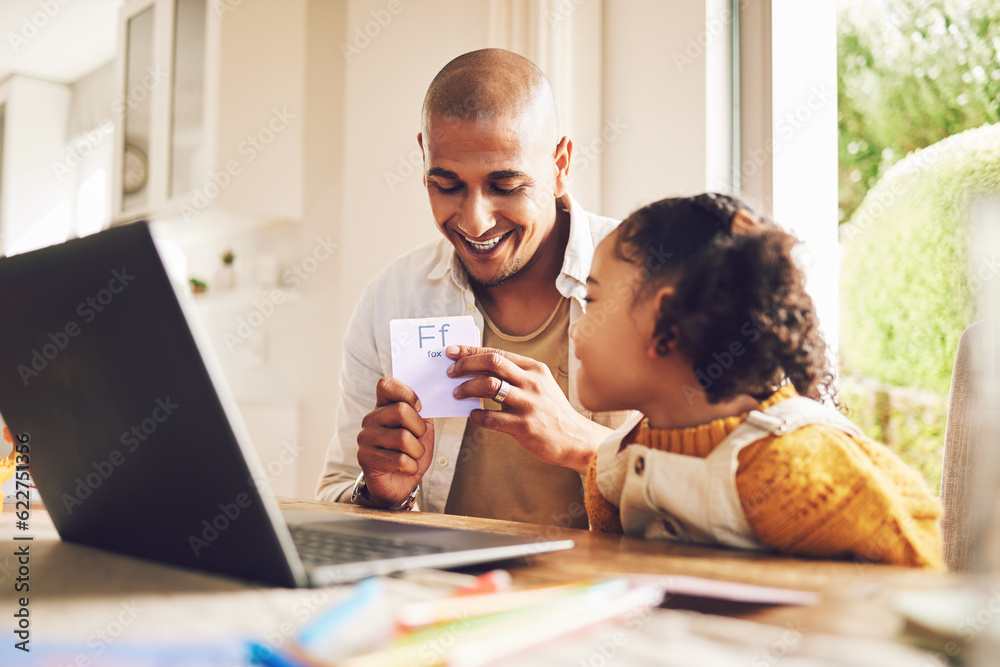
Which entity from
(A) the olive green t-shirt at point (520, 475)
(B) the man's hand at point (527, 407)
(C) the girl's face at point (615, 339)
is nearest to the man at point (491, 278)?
(A) the olive green t-shirt at point (520, 475)

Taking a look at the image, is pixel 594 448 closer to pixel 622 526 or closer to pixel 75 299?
pixel 622 526

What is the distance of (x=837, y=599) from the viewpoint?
0.49 m

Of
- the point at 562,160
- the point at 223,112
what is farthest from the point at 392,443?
the point at 223,112

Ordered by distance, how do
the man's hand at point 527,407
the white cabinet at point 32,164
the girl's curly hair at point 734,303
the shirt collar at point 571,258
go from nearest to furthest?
the girl's curly hair at point 734,303
the man's hand at point 527,407
the shirt collar at point 571,258
the white cabinet at point 32,164

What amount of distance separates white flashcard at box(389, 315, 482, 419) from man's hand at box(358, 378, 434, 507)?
17 millimetres

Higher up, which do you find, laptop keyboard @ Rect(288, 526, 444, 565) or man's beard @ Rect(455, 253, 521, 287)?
man's beard @ Rect(455, 253, 521, 287)

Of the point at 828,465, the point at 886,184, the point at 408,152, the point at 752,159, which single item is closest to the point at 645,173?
the point at 752,159

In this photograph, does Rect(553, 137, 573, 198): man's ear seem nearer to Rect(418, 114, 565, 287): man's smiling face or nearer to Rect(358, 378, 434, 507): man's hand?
Rect(418, 114, 565, 287): man's smiling face

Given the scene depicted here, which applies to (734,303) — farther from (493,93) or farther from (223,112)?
(223,112)

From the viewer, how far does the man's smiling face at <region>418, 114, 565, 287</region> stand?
1.45 m

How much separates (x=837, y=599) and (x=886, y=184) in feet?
4.43

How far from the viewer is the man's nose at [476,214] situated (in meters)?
1.47

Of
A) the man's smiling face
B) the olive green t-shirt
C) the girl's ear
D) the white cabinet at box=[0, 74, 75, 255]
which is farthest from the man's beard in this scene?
the white cabinet at box=[0, 74, 75, 255]

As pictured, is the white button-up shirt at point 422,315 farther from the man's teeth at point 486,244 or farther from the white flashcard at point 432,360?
the white flashcard at point 432,360
